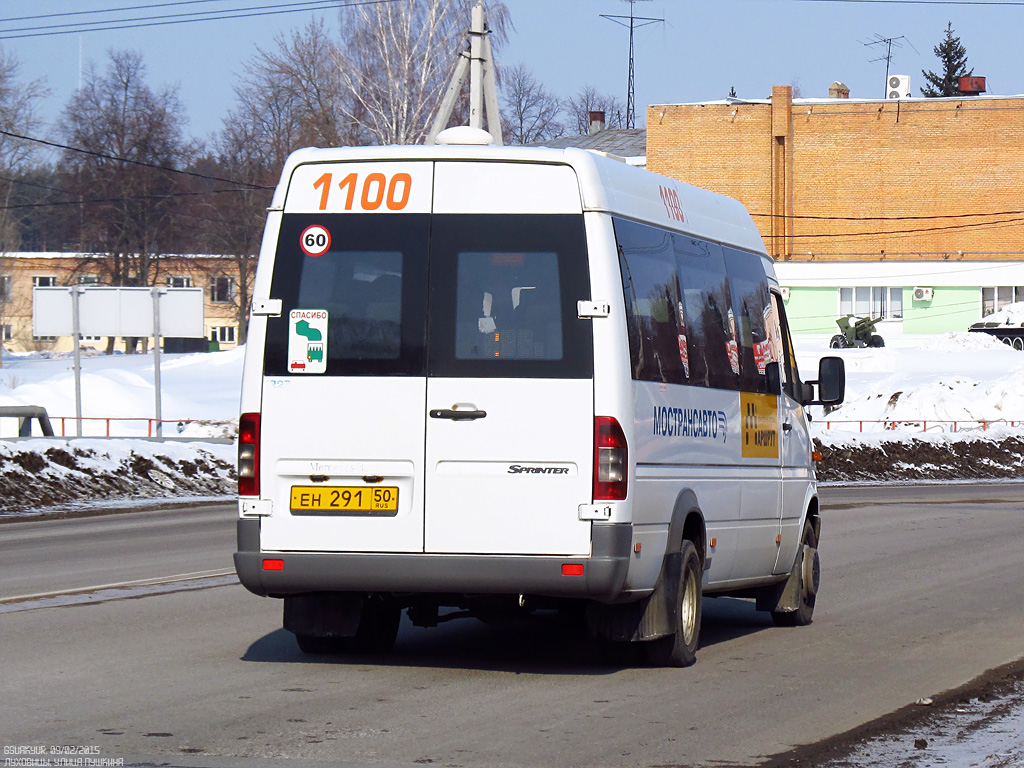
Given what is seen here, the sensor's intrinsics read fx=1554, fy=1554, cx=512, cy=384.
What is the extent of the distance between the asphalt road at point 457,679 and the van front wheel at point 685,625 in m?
0.12

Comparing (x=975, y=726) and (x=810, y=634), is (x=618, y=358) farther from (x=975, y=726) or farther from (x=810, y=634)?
(x=810, y=634)

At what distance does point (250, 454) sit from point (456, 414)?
1.09 meters

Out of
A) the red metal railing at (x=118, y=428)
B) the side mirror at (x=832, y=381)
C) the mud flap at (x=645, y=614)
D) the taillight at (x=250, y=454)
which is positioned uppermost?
the side mirror at (x=832, y=381)

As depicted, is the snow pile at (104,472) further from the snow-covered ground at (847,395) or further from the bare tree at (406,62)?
the bare tree at (406,62)

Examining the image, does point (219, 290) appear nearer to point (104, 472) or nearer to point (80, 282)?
point (80, 282)

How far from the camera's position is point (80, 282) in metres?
76.1

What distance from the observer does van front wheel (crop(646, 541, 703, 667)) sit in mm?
8367

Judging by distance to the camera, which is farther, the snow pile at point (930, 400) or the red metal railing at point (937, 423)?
the snow pile at point (930, 400)

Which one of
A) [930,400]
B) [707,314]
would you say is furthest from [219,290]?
[707,314]

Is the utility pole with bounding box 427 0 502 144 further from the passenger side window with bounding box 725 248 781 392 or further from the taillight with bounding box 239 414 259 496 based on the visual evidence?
the taillight with bounding box 239 414 259 496

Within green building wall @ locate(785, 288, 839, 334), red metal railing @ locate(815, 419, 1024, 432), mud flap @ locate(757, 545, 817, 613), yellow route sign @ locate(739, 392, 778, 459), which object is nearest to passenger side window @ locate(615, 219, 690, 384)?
yellow route sign @ locate(739, 392, 778, 459)

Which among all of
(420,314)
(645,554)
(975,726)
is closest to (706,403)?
(645,554)

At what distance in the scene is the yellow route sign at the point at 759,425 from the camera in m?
9.69

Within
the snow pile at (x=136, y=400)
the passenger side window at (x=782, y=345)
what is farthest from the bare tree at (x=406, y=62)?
the passenger side window at (x=782, y=345)
